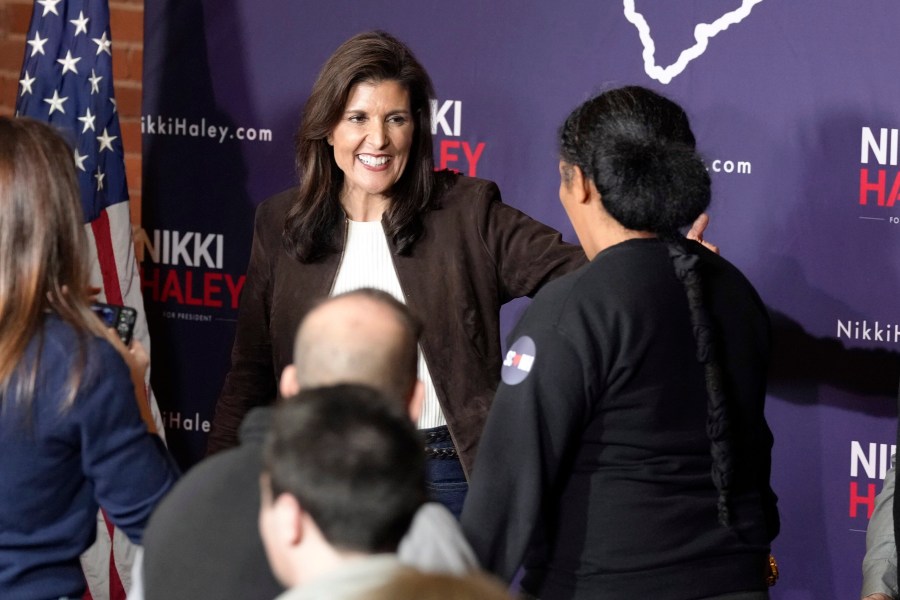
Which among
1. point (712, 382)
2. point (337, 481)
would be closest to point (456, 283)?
point (712, 382)

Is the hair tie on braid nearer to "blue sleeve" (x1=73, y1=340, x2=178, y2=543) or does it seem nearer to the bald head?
the bald head

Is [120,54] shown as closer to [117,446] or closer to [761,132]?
[761,132]

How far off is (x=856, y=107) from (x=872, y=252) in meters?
0.35

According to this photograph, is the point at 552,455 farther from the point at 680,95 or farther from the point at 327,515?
the point at 680,95

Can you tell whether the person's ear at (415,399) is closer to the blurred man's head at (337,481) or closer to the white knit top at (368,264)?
the blurred man's head at (337,481)

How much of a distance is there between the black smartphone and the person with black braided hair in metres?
0.55

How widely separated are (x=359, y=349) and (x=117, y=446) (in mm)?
390

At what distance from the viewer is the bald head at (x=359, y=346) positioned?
1.61 metres

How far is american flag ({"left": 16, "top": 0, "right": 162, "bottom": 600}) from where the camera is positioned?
11.5 feet

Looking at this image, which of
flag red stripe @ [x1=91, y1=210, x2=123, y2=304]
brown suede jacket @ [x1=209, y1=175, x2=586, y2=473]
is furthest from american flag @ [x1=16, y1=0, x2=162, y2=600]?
brown suede jacket @ [x1=209, y1=175, x2=586, y2=473]

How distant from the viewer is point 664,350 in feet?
6.26

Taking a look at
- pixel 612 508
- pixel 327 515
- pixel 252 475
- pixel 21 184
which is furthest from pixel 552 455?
pixel 21 184

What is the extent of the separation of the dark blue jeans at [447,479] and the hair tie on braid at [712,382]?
2.58 ft

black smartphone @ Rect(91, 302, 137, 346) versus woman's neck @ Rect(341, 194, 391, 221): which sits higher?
woman's neck @ Rect(341, 194, 391, 221)
